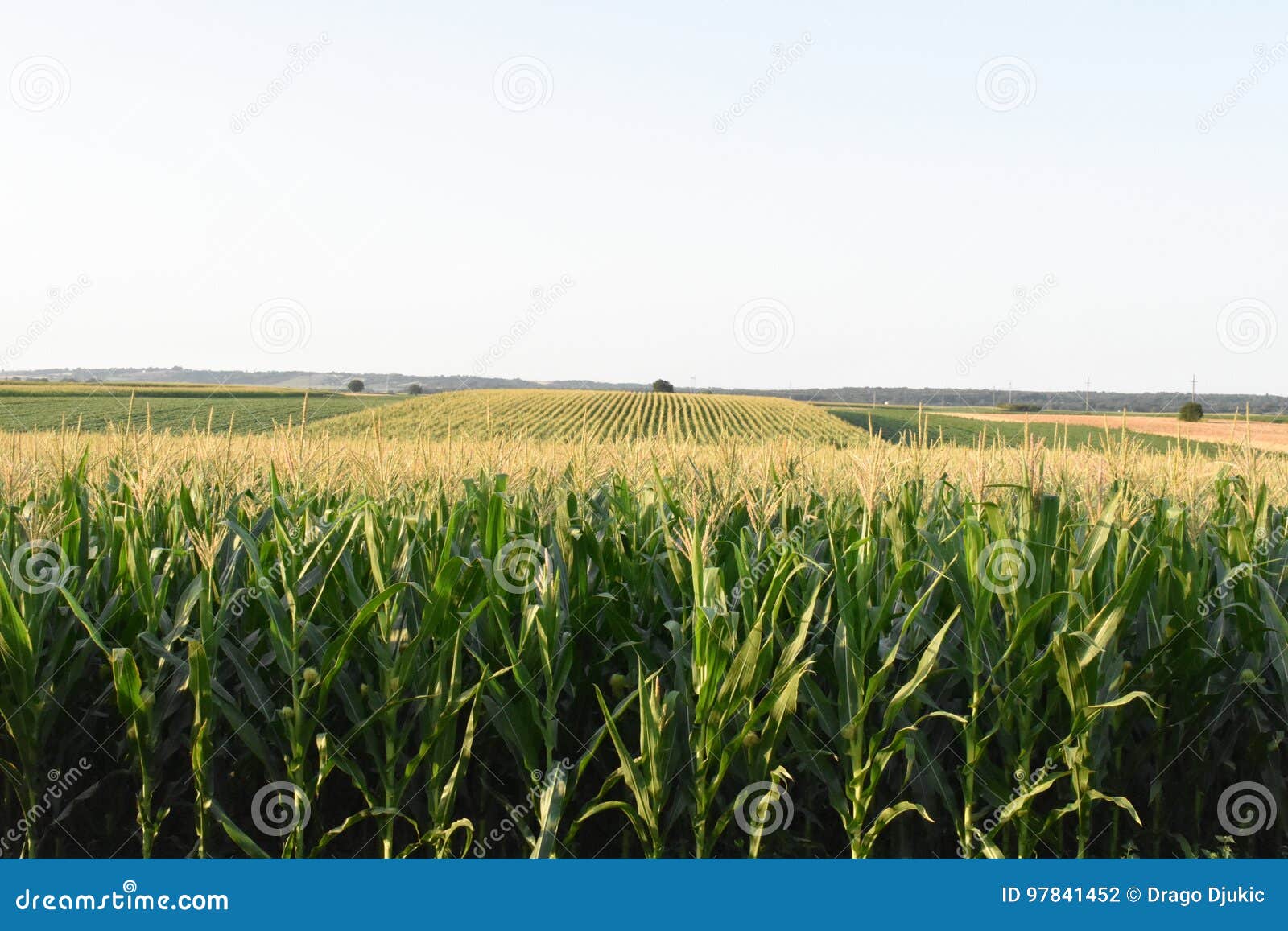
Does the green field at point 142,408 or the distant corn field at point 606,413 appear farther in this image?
the distant corn field at point 606,413

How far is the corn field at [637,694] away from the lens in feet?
8.19

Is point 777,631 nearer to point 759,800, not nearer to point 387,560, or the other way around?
point 759,800

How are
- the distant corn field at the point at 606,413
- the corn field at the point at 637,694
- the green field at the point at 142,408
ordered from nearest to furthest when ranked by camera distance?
the corn field at the point at 637,694
the green field at the point at 142,408
the distant corn field at the point at 606,413

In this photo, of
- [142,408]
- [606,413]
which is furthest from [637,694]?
[142,408]

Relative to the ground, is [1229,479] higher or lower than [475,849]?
higher

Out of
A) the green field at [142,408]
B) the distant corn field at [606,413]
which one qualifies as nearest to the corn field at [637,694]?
the green field at [142,408]

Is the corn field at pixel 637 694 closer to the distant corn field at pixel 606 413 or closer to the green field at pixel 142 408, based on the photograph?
the green field at pixel 142 408

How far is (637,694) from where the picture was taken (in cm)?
254

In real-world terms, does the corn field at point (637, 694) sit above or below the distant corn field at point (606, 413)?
below

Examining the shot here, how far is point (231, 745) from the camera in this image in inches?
107

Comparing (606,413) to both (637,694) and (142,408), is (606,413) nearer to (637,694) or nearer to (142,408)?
(142,408)

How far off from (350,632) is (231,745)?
26.8 inches

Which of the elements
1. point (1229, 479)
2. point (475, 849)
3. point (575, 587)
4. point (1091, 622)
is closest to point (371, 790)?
point (475, 849)

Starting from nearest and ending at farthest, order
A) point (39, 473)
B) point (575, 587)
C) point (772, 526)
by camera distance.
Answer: point (575, 587), point (772, 526), point (39, 473)
